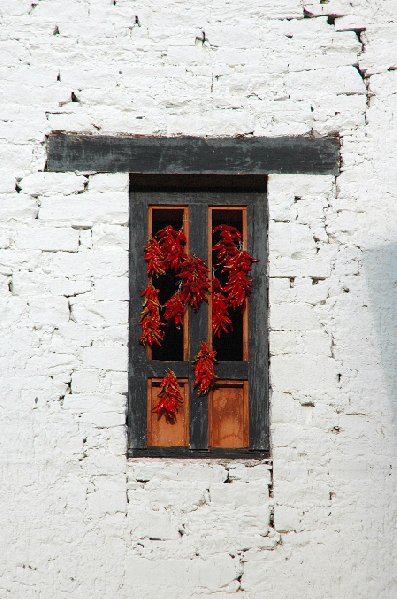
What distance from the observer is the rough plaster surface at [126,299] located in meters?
4.97

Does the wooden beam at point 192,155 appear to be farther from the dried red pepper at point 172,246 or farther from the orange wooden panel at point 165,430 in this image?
the orange wooden panel at point 165,430

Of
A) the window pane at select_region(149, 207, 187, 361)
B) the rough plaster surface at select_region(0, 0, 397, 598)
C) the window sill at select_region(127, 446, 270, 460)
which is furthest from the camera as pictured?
the window pane at select_region(149, 207, 187, 361)

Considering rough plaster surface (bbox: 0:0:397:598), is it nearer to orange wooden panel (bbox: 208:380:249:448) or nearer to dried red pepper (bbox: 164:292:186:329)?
orange wooden panel (bbox: 208:380:249:448)

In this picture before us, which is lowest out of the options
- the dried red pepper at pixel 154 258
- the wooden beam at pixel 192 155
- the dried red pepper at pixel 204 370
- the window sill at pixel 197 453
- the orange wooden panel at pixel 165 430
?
the window sill at pixel 197 453

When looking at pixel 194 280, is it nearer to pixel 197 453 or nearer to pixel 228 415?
pixel 228 415

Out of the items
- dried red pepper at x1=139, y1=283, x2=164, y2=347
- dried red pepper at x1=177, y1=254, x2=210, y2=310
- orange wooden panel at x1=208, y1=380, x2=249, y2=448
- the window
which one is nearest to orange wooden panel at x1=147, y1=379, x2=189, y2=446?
the window

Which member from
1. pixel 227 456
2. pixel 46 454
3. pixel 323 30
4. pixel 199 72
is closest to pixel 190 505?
pixel 227 456

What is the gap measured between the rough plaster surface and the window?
154 mm

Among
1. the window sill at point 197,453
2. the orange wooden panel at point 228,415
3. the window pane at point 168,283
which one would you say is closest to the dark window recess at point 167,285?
the window pane at point 168,283

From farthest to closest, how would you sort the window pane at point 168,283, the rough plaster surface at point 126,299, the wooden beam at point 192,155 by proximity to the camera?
the window pane at point 168,283
the wooden beam at point 192,155
the rough plaster surface at point 126,299

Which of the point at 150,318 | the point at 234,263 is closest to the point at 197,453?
the point at 150,318

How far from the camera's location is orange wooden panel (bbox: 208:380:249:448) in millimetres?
5250

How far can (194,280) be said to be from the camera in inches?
209

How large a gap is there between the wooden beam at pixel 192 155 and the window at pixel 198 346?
0.29 ft
